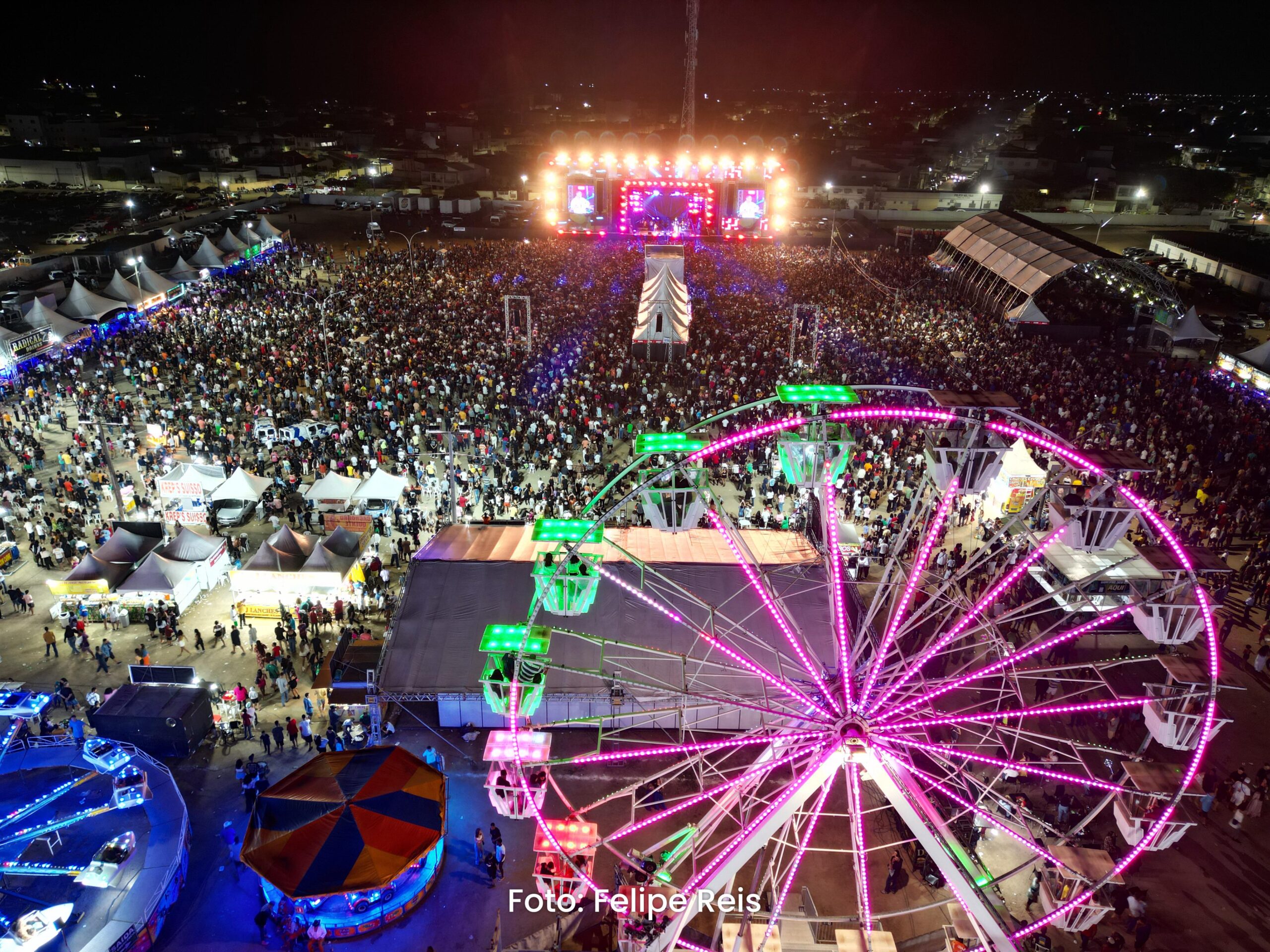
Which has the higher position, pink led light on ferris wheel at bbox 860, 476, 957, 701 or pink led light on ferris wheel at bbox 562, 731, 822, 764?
pink led light on ferris wheel at bbox 860, 476, 957, 701

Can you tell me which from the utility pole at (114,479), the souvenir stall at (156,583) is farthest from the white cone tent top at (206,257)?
the souvenir stall at (156,583)

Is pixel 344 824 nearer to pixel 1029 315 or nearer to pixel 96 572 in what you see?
pixel 96 572

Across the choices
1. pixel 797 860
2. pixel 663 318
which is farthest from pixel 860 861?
pixel 663 318

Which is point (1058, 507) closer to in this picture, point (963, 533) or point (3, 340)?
point (963, 533)

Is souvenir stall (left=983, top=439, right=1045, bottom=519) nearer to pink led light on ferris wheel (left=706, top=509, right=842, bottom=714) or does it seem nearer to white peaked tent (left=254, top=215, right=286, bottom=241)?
pink led light on ferris wheel (left=706, top=509, right=842, bottom=714)

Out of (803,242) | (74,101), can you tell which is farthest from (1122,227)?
(74,101)

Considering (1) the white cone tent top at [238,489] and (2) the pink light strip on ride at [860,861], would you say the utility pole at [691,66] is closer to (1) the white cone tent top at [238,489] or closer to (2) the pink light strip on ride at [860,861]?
(1) the white cone tent top at [238,489]

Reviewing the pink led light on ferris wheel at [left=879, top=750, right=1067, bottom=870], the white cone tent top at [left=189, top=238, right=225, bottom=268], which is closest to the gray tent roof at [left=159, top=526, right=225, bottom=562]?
the pink led light on ferris wheel at [left=879, top=750, right=1067, bottom=870]
